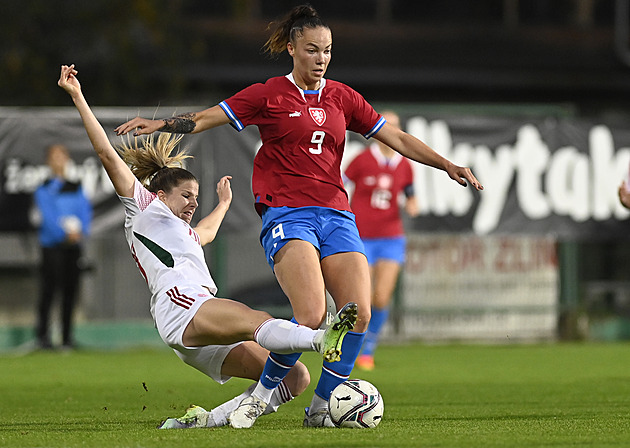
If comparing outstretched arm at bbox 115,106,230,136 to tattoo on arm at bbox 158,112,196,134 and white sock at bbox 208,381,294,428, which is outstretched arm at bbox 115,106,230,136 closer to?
tattoo on arm at bbox 158,112,196,134

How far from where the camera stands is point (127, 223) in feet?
20.9

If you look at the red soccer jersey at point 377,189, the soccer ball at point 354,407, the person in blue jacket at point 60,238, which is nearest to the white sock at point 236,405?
the soccer ball at point 354,407

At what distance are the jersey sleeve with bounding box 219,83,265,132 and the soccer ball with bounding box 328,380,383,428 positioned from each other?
162 cm

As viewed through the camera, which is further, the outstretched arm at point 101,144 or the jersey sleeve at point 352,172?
the jersey sleeve at point 352,172

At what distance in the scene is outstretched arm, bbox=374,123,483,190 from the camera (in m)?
6.65

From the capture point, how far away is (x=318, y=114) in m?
6.64

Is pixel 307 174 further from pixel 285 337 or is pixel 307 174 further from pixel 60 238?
pixel 60 238

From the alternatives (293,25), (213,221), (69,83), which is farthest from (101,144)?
(293,25)

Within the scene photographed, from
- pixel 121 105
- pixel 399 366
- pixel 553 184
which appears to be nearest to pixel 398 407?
pixel 399 366

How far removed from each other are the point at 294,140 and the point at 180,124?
0.65 meters

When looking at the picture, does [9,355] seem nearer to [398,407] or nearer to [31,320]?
[31,320]

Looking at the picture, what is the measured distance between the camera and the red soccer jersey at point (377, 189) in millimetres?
11688

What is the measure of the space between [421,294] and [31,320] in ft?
16.1

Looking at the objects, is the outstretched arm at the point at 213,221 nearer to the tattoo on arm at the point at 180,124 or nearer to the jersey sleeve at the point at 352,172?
the tattoo on arm at the point at 180,124
